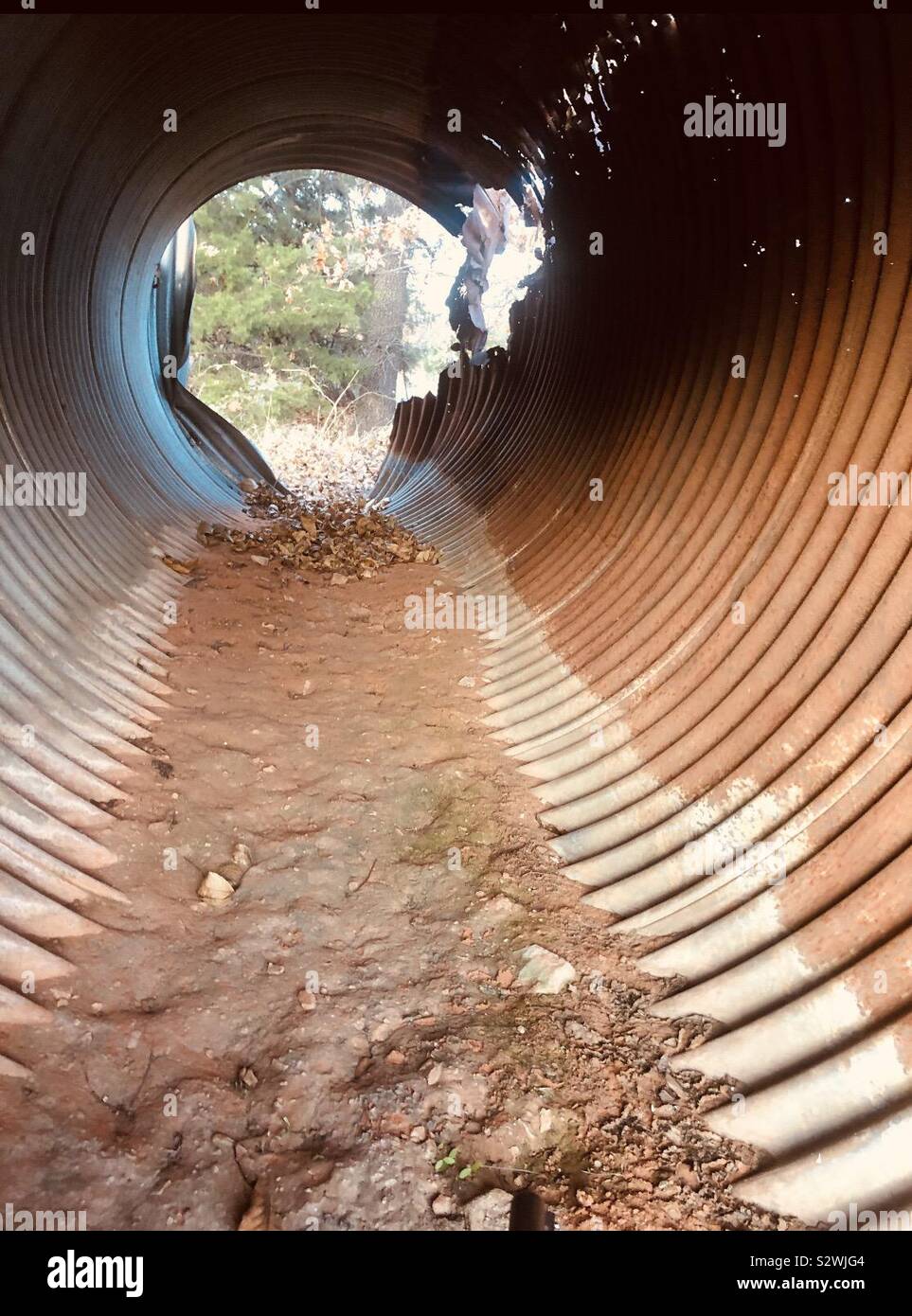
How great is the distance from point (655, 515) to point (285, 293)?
618 inches

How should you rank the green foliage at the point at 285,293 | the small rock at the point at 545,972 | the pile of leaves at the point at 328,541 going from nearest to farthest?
the small rock at the point at 545,972
the pile of leaves at the point at 328,541
the green foliage at the point at 285,293

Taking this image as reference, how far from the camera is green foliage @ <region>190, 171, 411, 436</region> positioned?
17.3m

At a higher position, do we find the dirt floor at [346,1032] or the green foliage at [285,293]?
the green foliage at [285,293]

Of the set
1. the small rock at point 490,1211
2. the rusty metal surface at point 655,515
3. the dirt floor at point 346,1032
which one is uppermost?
the rusty metal surface at point 655,515

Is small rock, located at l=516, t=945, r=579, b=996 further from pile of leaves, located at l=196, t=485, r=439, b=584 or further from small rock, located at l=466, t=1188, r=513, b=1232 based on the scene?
pile of leaves, located at l=196, t=485, r=439, b=584

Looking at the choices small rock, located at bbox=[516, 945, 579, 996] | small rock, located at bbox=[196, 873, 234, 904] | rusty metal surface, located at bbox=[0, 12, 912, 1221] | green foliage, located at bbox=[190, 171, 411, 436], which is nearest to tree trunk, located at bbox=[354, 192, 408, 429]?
green foliage, located at bbox=[190, 171, 411, 436]

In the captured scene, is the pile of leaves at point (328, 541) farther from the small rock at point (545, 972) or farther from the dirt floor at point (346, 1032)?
the small rock at point (545, 972)

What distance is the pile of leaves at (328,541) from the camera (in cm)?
724

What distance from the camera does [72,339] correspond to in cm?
611

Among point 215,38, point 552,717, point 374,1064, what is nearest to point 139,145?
point 215,38

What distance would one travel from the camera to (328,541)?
7.90 metres

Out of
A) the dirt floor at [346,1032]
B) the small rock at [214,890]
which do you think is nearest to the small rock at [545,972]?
the dirt floor at [346,1032]

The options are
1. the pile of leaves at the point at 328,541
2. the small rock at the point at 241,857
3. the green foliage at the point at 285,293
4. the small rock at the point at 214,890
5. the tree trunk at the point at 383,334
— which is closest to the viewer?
the small rock at the point at 214,890

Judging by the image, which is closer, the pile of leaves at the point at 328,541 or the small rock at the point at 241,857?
the small rock at the point at 241,857
